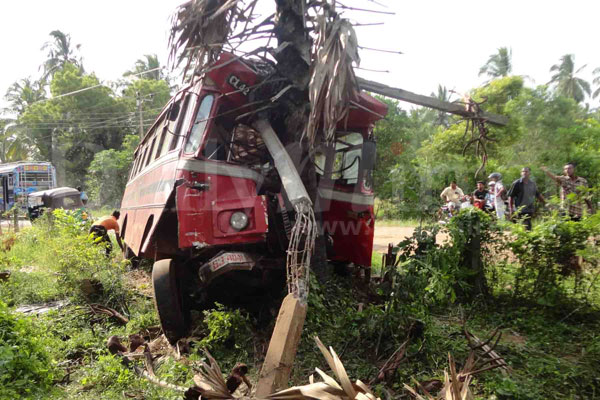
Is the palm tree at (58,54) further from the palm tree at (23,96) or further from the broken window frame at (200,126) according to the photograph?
the broken window frame at (200,126)

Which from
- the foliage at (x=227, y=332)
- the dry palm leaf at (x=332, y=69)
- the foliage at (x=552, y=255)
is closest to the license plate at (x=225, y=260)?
the foliage at (x=227, y=332)

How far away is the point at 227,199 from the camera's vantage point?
410 cm

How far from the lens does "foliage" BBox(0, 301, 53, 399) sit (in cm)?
318

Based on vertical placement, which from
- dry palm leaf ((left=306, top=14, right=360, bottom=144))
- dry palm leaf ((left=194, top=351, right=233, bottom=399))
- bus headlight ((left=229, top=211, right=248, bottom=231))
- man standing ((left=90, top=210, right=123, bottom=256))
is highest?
dry palm leaf ((left=306, top=14, right=360, bottom=144))

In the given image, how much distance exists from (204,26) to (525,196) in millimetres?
6604

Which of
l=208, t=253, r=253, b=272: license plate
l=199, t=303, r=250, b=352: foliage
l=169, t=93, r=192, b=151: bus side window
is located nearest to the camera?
Answer: l=208, t=253, r=253, b=272: license plate

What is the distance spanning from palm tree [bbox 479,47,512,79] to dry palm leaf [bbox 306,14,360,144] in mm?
29159

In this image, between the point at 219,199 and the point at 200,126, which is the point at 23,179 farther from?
the point at 219,199

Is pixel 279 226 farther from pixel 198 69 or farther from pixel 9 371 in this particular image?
pixel 9 371

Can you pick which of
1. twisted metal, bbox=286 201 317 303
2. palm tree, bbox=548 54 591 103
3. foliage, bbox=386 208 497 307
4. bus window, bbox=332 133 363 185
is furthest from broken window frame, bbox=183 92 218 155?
palm tree, bbox=548 54 591 103

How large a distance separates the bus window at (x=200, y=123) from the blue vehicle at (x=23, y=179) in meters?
23.0

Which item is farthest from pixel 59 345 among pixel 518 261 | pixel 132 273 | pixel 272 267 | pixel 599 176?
pixel 599 176

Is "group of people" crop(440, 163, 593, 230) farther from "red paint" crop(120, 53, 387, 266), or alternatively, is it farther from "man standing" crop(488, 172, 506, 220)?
"red paint" crop(120, 53, 387, 266)

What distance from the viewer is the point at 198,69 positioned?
438cm
